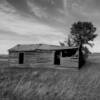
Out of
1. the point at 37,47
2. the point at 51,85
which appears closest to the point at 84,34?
the point at 37,47

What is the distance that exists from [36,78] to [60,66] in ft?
16.7

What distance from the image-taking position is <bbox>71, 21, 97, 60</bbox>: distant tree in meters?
37.5

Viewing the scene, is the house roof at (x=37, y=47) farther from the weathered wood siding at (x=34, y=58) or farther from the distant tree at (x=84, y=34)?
the distant tree at (x=84, y=34)

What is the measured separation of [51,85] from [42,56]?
7682 mm

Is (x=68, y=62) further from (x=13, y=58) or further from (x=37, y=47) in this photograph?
(x=13, y=58)

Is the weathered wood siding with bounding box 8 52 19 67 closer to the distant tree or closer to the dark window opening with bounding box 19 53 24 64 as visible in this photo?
the dark window opening with bounding box 19 53 24 64

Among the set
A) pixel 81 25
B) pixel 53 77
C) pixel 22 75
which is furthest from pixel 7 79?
pixel 81 25

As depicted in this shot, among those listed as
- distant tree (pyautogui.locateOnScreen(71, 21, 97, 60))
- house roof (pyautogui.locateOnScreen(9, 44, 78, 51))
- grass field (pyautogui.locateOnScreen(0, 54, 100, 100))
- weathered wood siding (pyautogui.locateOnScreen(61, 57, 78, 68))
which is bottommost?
grass field (pyautogui.locateOnScreen(0, 54, 100, 100))

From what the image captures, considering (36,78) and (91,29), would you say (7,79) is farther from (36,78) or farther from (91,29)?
(91,29)

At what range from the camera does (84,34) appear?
37.3 metres

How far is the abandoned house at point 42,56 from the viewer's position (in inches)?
854

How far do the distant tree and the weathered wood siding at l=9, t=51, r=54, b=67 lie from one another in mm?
17957

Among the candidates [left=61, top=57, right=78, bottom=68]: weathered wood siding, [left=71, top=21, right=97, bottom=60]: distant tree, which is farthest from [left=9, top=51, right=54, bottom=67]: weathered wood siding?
[left=71, top=21, right=97, bottom=60]: distant tree

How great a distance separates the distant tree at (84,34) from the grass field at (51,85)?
60.2ft
